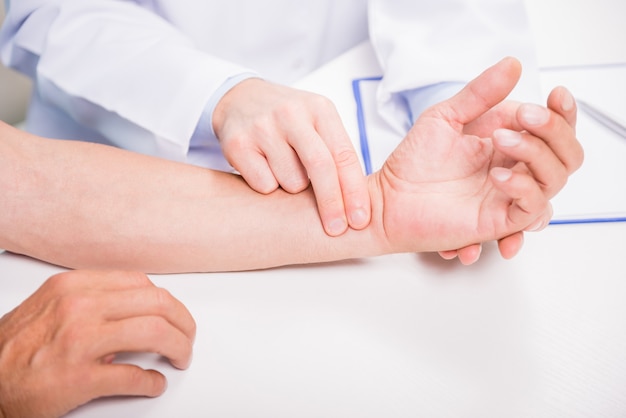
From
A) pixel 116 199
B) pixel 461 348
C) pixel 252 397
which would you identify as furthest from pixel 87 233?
pixel 461 348

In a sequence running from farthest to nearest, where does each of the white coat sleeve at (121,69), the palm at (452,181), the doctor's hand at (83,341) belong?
the white coat sleeve at (121,69), the palm at (452,181), the doctor's hand at (83,341)

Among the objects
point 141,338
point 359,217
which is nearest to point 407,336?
point 359,217

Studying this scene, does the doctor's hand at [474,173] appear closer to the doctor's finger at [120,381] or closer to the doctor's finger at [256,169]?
the doctor's finger at [256,169]

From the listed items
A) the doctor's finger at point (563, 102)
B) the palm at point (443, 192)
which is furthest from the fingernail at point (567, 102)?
the palm at point (443, 192)

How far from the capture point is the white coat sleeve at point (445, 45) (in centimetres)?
84

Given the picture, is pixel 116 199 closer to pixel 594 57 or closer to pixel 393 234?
pixel 393 234

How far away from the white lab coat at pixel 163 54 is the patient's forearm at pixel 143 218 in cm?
11

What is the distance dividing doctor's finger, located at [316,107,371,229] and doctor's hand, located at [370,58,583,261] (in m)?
0.03

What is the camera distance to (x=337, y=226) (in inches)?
26.5

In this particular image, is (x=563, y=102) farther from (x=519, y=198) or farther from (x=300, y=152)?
(x=300, y=152)

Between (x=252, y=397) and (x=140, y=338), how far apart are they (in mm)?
117

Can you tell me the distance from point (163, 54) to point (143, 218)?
0.27 metres

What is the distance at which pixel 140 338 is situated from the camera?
521 mm

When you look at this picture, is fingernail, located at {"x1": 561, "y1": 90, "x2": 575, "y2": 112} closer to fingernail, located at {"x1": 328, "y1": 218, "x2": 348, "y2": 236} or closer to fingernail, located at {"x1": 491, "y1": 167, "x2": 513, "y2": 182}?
fingernail, located at {"x1": 491, "y1": 167, "x2": 513, "y2": 182}
